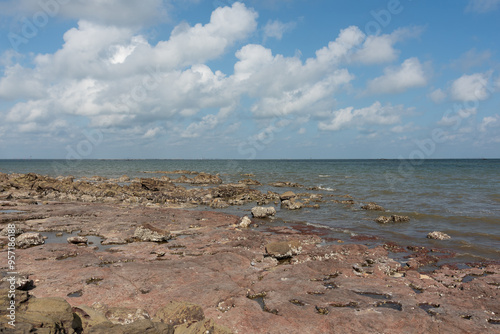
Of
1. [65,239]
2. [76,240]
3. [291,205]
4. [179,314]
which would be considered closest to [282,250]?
[179,314]

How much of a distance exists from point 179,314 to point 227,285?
9.41 ft

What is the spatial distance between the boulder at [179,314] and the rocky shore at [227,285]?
0.09ft

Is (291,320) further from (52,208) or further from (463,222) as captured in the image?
(52,208)

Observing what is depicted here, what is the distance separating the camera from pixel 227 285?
32.0ft

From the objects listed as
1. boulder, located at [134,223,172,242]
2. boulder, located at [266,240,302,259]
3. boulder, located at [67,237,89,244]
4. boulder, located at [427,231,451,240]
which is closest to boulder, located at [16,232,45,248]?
boulder, located at [67,237,89,244]

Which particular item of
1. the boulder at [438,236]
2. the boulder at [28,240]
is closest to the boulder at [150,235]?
the boulder at [28,240]

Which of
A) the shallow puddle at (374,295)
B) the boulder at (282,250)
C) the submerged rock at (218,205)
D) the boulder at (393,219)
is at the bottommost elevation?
the submerged rock at (218,205)

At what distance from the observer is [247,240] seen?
15.7 m

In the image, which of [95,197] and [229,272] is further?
[95,197]

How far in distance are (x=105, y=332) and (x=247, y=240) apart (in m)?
10.7

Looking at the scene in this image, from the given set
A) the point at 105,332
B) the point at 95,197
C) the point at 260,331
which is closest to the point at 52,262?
the point at 105,332

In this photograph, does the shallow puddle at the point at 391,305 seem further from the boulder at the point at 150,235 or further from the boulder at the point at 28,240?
the boulder at the point at 28,240

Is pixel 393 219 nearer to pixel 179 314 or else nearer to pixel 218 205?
pixel 218 205

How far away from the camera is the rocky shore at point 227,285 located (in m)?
6.98
